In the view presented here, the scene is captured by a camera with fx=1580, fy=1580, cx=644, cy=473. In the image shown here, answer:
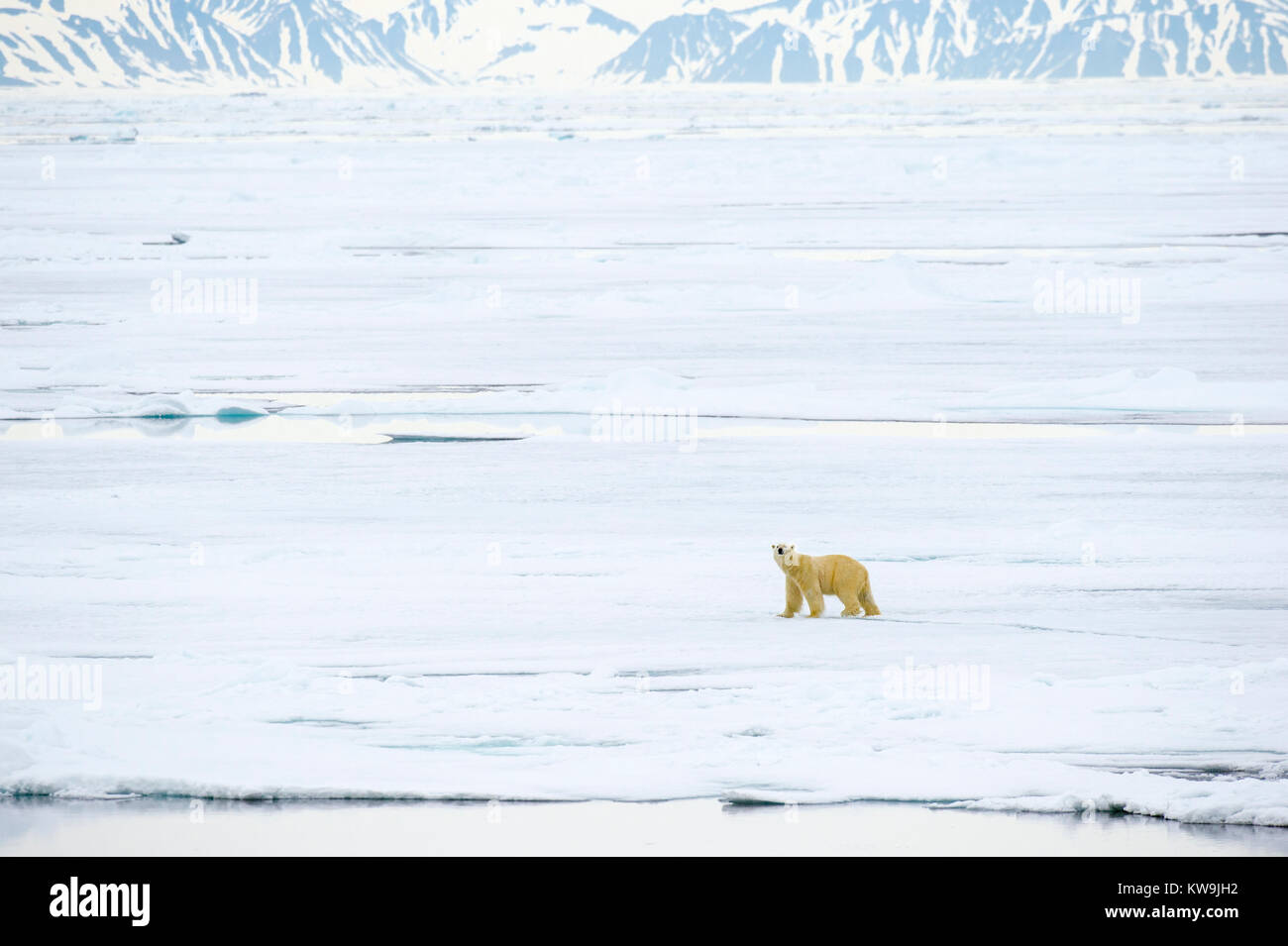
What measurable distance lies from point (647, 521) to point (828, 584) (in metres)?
1.37

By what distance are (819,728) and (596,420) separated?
14.8 ft

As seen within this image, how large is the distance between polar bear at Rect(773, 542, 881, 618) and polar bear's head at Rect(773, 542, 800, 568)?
50 millimetres

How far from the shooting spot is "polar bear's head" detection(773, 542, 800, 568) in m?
5.04

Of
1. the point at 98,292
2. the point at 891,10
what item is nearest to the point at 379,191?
the point at 98,292

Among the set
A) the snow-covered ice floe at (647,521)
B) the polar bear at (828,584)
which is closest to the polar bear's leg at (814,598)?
the polar bear at (828,584)

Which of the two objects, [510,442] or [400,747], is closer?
[400,747]

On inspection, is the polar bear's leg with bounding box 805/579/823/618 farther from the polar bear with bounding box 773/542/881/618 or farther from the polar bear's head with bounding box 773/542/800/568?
the polar bear's head with bounding box 773/542/800/568

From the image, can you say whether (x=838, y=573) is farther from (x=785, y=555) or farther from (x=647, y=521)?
(x=647, y=521)

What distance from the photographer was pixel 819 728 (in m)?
4.27

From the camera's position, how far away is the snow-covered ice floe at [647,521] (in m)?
4.17

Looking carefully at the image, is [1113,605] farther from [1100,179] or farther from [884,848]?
[1100,179]

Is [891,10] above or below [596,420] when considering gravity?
above

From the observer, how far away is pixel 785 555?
200 inches

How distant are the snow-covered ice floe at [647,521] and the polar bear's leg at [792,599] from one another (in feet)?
0.31
